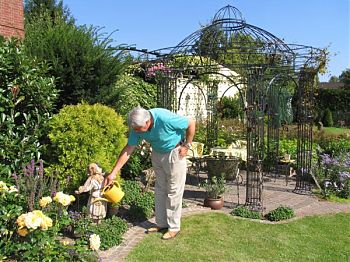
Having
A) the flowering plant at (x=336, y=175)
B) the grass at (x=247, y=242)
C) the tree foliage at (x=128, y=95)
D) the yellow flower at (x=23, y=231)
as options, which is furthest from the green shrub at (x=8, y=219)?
the flowering plant at (x=336, y=175)

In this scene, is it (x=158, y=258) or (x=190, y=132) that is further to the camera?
(x=190, y=132)

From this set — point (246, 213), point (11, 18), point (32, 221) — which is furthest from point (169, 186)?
point (11, 18)

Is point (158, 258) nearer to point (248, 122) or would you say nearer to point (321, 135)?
point (248, 122)

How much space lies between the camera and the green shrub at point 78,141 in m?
5.70

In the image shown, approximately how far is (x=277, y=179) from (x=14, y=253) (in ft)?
23.3

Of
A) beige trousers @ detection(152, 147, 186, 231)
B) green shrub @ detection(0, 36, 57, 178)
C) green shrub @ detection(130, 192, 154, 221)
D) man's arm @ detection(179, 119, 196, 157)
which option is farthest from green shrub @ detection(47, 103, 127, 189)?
man's arm @ detection(179, 119, 196, 157)

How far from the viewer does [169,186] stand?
5.00 m

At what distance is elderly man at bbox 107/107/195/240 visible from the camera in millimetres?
4543

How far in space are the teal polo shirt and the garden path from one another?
1.20 metres

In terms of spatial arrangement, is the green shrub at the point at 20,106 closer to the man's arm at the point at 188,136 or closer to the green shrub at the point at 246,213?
the man's arm at the point at 188,136

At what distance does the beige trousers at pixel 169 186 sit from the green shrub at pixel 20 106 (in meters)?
1.78

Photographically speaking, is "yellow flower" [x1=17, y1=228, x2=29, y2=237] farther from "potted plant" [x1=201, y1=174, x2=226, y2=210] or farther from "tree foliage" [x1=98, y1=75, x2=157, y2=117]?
"tree foliage" [x1=98, y1=75, x2=157, y2=117]

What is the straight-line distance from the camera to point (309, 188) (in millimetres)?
8219

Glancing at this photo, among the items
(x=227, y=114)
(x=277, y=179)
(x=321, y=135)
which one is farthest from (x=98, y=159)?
(x=227, y=114)
